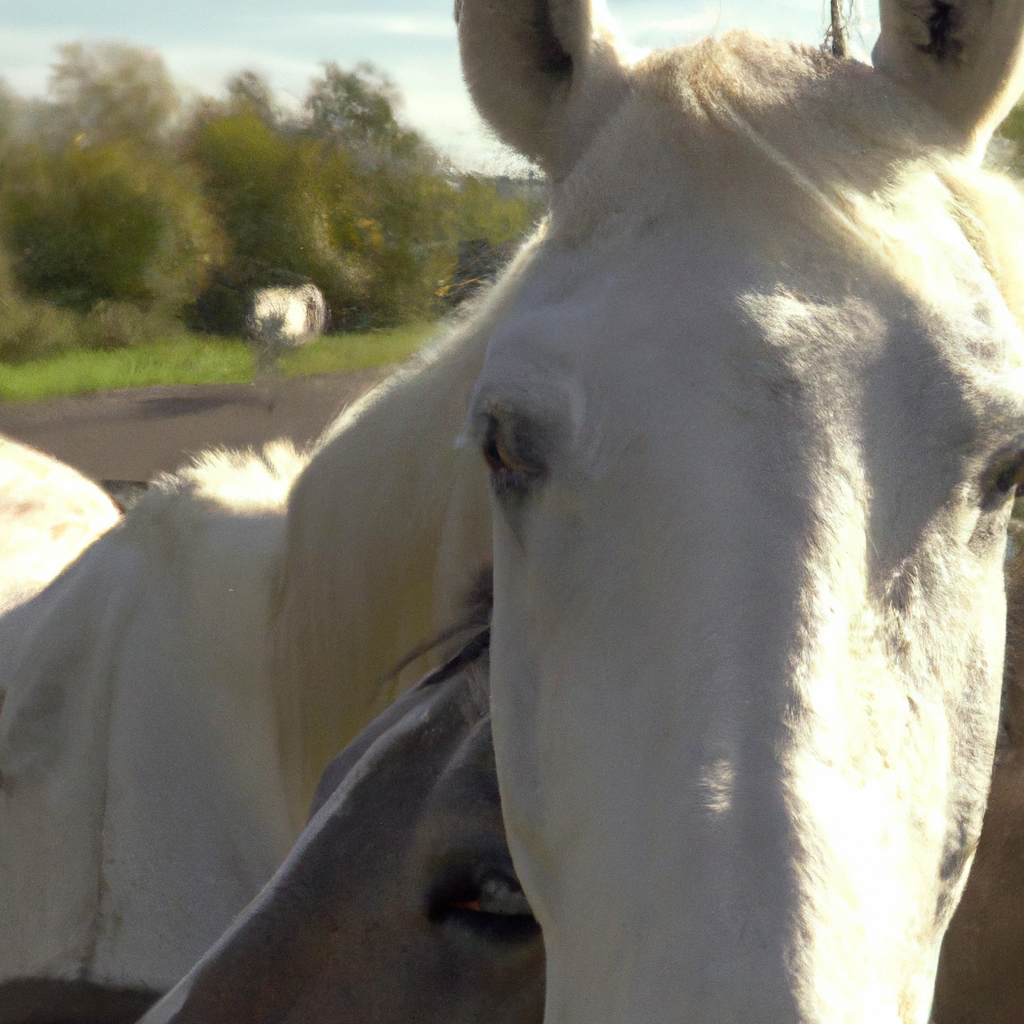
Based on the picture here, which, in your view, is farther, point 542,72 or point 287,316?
point 287,316

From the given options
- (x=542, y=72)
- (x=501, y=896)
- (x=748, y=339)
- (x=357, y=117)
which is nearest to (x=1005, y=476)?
(x=748, y=339)

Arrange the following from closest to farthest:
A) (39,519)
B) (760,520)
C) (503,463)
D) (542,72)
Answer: (760,520)
(503,463)
(542,72)
(39,519)

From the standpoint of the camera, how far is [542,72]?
1.43 meters

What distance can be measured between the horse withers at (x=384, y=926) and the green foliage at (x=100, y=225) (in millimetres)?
6405

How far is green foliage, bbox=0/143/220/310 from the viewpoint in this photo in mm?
7008

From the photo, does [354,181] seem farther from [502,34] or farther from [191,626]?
[502,34]

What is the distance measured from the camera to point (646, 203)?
121cm

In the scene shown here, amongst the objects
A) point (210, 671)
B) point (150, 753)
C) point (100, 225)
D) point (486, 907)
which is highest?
point (486, 907)

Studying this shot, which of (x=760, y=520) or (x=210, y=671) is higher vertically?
(x=760, y=520)

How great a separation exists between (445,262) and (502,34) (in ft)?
12.5

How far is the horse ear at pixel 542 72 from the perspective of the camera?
Answer: 53.6 inches

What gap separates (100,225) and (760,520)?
7220 mm

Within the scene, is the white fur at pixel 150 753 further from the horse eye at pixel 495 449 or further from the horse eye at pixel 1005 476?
the horse eye at pixel 1005 476

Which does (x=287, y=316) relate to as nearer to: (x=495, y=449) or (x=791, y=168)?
(x=495, y=449)
